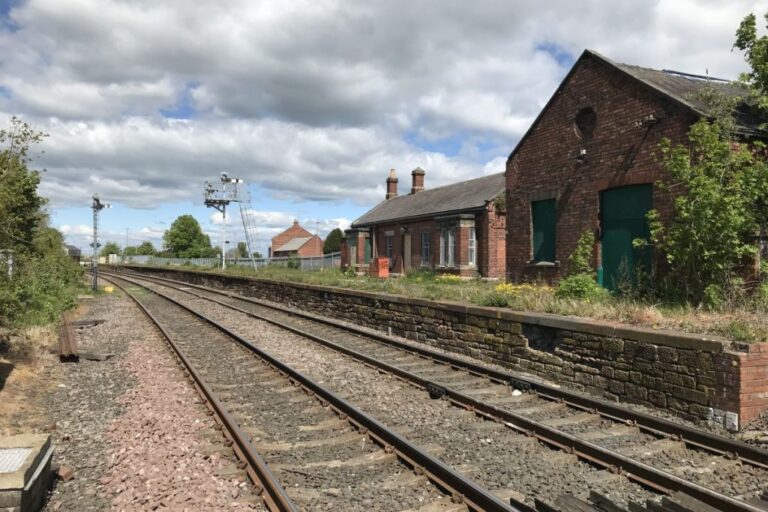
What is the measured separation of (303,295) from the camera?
20.5m

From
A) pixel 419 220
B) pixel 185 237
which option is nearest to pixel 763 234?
pixel 419 220

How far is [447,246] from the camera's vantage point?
2767 centimetres

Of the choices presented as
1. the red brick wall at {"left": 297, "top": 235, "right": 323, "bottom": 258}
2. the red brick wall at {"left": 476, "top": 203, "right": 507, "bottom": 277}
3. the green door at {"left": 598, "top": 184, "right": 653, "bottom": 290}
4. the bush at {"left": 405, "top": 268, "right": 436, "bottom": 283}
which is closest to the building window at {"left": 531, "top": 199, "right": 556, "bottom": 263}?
the green door at {"left": 598, "top": 184, "right": 653, "bottom": 290}

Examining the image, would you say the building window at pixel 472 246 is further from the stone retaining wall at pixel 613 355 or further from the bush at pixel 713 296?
the bush at pixel 713 296

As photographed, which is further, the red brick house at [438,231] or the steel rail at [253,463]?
the red brick house at [438,231]

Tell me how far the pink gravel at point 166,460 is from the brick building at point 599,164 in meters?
10.2

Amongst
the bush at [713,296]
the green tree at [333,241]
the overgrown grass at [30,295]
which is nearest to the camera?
the bush at [713,296]

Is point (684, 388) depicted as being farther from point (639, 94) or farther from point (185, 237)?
point (185, 237)

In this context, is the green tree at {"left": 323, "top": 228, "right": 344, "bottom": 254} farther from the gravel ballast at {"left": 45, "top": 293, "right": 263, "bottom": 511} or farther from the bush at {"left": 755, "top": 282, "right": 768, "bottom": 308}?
the bush at {"left": 755, "top": 282, "right": 768, "bottom": 308}

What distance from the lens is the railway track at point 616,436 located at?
462cm

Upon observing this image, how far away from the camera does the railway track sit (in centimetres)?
462

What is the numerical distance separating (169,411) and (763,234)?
10009mm

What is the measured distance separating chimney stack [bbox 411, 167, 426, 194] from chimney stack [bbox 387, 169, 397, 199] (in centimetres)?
323

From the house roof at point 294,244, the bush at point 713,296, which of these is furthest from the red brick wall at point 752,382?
the house roof at point 294,244
